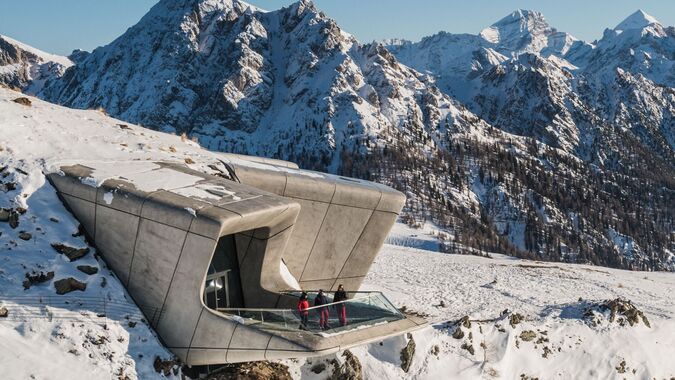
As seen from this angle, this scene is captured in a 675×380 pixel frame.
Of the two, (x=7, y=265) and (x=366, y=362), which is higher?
(x=7, y=265)

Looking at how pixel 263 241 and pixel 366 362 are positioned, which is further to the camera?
pixel 366 362

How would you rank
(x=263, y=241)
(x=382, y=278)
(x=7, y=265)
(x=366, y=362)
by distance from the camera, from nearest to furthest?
(x=7, y=265), (x=263, y=241), (x=366, y=362), (x=382, y=278)

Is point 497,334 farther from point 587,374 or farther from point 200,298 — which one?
point 200,298

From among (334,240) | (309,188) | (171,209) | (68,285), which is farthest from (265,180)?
(68,285)

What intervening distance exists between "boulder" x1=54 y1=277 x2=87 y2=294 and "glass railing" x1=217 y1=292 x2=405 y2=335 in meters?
4.03

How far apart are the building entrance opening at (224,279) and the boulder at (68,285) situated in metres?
3.95

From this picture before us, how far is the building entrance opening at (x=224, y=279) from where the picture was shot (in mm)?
18391

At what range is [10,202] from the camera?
16.8 metres

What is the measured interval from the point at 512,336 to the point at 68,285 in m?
19.6

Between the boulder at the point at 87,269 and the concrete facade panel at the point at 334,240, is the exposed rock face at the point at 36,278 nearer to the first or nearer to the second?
the boulder at the point at 87,269

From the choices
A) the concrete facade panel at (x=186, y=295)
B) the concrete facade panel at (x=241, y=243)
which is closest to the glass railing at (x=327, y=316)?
the concrete facade panel at (x=186, y=295)

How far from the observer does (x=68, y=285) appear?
49.9 feet

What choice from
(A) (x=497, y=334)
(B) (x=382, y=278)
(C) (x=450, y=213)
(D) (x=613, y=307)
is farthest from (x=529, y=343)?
(C) (x=450, y=213)

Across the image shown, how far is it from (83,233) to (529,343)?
2043 centimetres
